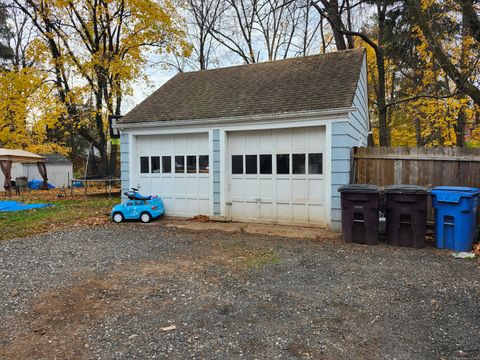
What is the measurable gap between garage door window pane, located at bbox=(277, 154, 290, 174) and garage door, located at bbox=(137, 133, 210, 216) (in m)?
2.00

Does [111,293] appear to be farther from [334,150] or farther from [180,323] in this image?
[334,150]

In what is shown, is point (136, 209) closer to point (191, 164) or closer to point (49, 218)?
point (191, 164)

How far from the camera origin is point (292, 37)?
21.7 m

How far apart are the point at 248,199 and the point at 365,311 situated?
5347mm

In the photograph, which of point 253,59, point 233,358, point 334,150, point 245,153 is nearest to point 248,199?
point 245,153

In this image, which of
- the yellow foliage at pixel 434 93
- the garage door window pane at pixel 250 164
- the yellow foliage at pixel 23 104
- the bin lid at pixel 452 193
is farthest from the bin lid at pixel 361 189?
the yellow foliage at pixel 23 104

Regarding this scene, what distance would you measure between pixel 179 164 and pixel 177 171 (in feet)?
0.69

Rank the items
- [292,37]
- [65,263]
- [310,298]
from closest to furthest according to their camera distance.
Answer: [310,298] < [65,263] < [292,37]

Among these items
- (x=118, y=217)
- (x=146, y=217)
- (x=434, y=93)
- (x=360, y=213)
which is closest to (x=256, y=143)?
(x=360, y=213)

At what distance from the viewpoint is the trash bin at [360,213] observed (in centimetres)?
626

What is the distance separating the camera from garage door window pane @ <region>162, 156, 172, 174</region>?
31.4 feet

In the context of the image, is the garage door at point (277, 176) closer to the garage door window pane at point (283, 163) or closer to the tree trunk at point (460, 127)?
the garage door window pane at point (283, 163)

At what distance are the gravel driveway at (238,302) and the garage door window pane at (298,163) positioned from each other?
2305 mm

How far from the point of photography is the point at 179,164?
31.1 ft
